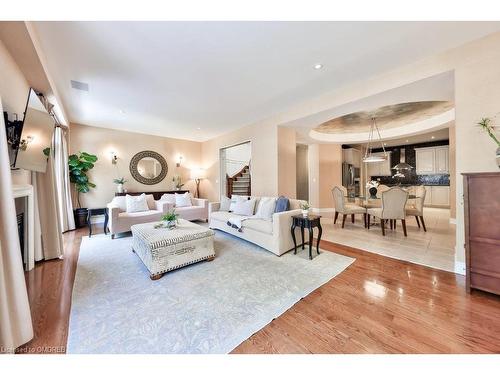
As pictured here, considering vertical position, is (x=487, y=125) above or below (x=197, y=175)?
above

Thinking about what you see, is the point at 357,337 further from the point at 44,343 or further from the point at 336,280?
the point at 44,343

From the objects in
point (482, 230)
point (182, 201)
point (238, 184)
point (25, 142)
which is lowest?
point (482, 230)

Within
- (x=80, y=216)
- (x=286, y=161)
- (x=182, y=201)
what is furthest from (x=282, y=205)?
(x=80, y=216)

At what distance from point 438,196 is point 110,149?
1154 cm

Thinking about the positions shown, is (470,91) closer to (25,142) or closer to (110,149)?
(25,142)

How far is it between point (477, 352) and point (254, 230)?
251cm

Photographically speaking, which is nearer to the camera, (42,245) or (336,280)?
(336,280)

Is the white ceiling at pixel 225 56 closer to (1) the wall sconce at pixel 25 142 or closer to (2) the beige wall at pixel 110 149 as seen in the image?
(1) the wall sconce at pixel 25 142

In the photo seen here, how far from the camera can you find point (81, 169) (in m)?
4.88

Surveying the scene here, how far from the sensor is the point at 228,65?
251cm

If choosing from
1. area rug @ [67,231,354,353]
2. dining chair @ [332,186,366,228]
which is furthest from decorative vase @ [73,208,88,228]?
dining chair @ [332,186,366,228]

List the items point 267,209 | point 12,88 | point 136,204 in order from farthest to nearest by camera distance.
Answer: point 136,204 < point 267,209 < point 12,88

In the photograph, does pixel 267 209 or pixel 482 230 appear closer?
pixel 482 230
